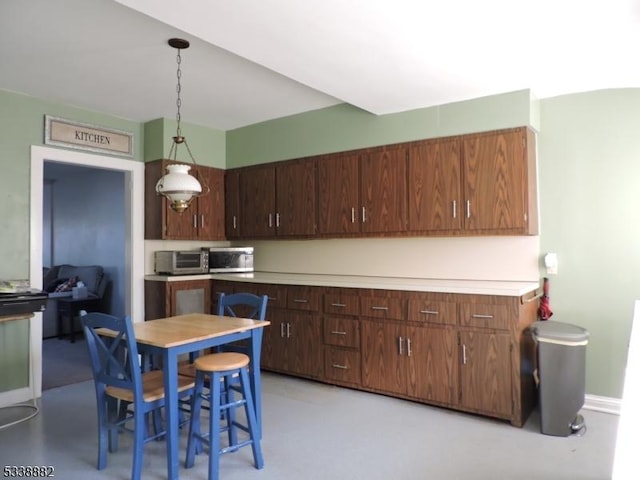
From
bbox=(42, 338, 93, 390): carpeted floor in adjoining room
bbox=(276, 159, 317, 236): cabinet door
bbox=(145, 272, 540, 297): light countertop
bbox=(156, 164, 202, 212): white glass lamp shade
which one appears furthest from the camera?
bbox=(276, 159, 317, 236): cabinet door

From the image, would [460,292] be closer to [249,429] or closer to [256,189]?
[249,429]

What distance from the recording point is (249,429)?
263 cm

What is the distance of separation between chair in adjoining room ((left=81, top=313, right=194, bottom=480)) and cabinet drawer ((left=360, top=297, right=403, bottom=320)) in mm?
1610

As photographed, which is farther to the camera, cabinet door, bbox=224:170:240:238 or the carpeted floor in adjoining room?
cabinet door, bbox=224:170:240:238

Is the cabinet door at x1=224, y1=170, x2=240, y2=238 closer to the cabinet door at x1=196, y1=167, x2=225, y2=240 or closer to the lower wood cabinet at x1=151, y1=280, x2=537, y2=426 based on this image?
the cabinet door at x1=196, y1=167, x2=225, y2=240

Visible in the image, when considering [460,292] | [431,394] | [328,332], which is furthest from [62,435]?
[460,292]

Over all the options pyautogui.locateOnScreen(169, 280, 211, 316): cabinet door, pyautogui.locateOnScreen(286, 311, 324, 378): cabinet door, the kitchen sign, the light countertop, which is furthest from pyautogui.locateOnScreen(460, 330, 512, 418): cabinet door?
the kitchen sign

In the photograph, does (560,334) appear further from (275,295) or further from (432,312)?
(275,295)

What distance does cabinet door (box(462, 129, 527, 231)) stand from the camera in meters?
3.44

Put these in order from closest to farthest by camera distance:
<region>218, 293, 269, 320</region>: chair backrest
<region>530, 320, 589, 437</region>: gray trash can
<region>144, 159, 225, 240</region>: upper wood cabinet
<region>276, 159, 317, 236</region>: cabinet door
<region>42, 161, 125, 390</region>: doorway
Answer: <region>530, 320, 589, 437</region>: gray trash can
<region>218, 293, 269, 320</region>: chair backrest
<region>276, 159, 317, 236</region>: cabinet door
<region>144, 159, 225, 240</region>: upper wood cabinet
<region>42, 161, 125, 390</region>: doorway

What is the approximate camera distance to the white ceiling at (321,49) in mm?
2346

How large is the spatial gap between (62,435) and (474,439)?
2.81 m

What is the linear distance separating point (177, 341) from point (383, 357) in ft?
6.29

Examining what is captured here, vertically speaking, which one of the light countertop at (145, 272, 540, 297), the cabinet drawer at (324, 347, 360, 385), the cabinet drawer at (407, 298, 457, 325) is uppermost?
the light countertop at (145, 272, 540, 297)
